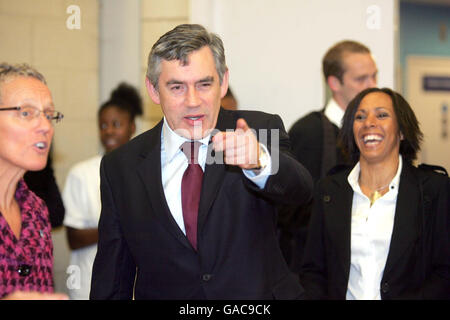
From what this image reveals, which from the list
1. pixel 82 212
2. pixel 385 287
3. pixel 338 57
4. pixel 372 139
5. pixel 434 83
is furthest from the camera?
pixel 434 83

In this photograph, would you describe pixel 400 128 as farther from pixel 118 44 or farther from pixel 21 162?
pixel 118 44

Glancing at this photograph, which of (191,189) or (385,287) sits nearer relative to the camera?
(191,189)

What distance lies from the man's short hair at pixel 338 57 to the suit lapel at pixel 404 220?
3.04 ft

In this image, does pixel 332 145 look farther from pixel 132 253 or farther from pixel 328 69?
pixel 132 253

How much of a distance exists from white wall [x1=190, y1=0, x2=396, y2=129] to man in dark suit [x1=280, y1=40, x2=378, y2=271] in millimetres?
269

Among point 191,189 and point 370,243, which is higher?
→ point 191,189

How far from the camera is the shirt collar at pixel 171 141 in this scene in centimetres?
168

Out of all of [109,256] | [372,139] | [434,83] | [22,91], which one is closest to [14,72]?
[22,91]

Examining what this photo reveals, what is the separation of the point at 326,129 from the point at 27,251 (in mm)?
1562

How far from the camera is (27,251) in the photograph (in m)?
1.67

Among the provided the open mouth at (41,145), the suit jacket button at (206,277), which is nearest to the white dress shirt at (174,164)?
the suit jacket button at (206,277)

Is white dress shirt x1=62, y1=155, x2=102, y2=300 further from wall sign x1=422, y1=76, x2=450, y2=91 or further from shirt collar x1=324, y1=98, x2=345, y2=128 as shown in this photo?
wall sign x1=422, y1=76, x2=450, y2=91

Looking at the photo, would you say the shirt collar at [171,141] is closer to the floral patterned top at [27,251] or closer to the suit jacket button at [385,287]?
the floral patterned top at [27,251]
